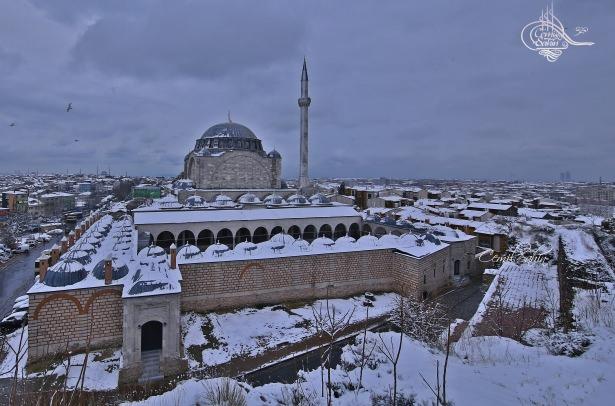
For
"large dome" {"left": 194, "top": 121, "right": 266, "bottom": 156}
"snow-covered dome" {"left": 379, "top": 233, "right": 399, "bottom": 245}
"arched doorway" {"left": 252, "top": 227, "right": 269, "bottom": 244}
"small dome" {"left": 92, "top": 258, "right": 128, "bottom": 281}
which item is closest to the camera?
"small dome" {"left": 92, "top": 258, "right": 128, "bottom": 281}

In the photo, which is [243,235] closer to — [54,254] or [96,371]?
[54,254]

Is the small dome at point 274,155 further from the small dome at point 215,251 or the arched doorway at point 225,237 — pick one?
the small dome at point 215,251

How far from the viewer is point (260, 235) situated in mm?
20312

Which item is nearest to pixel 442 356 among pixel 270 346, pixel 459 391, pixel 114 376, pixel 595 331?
pixel 459 391

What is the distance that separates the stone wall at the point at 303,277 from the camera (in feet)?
38.5

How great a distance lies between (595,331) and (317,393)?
18.1 feet

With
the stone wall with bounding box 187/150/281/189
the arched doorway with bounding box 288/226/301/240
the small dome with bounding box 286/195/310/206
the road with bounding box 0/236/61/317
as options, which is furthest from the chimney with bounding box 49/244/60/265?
the stone wall with bounding box 187/150/281/189

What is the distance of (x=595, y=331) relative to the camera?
6305mm

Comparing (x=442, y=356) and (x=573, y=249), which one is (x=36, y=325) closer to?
(x=442, y=356)

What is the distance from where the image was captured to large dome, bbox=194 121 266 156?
2833 cm

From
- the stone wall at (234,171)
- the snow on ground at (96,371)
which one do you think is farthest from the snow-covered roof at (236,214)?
the snow on ground at (96,371)
